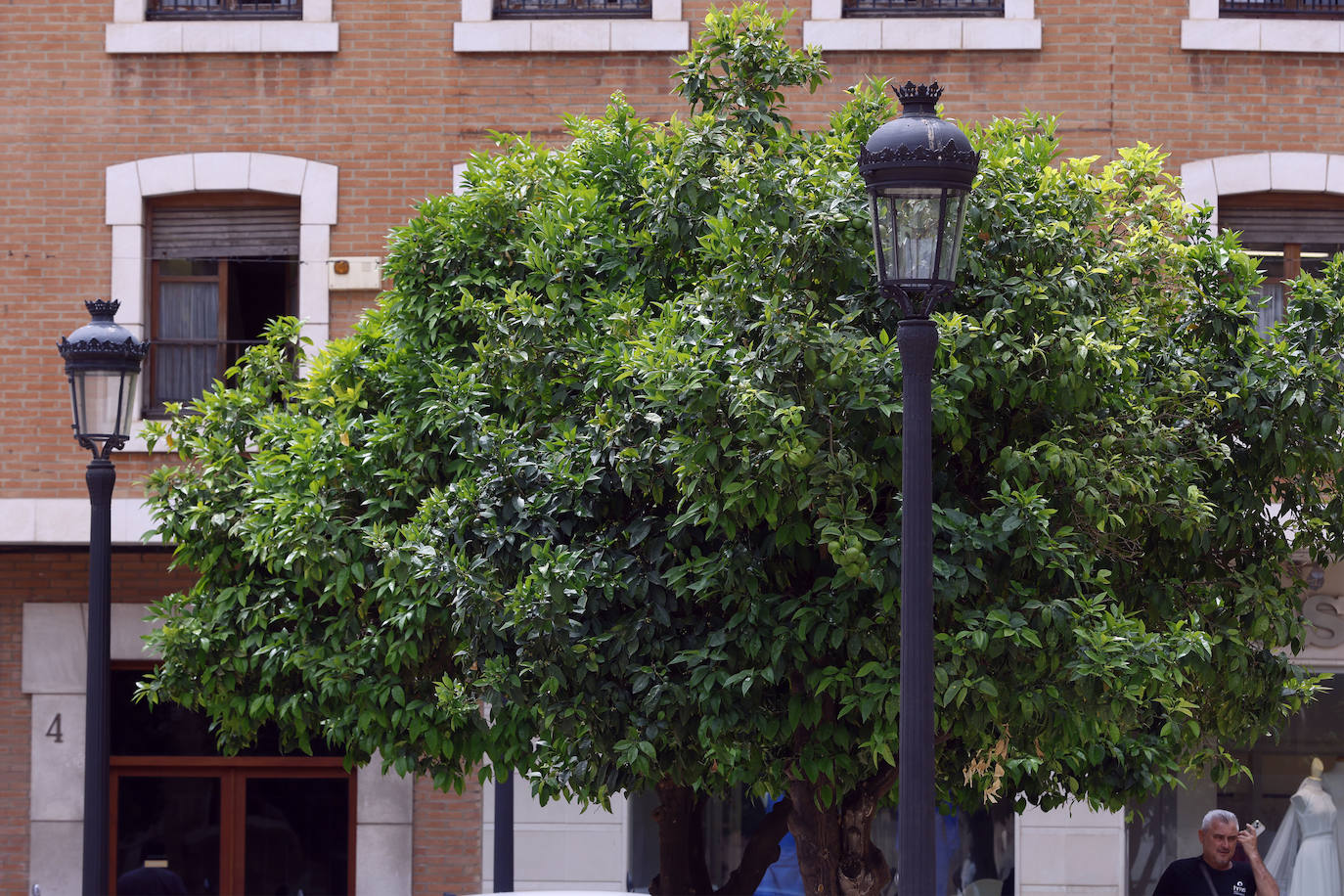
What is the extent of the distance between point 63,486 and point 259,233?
8.85 ft

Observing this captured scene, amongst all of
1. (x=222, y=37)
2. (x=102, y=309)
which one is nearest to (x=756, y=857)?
(x=102, y=309)

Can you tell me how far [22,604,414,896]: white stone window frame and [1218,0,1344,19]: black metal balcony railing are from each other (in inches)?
376

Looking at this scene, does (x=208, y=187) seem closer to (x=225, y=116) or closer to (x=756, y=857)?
(x=225, y=116)

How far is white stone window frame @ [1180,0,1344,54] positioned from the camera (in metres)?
13.4

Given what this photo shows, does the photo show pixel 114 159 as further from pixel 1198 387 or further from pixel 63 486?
pixel 1198 387

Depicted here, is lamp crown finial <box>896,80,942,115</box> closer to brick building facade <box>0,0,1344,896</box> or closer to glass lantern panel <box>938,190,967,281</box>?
glass lantern panel <box>938,190,967,281</box>

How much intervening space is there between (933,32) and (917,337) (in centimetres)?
802

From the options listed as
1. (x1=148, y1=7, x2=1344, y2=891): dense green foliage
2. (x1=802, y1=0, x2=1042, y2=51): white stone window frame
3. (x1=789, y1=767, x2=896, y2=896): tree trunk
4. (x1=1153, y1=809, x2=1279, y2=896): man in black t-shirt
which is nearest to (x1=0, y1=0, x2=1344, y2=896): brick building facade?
(x1=802, y1=0, x2=1042, y2=51): white stone window frame

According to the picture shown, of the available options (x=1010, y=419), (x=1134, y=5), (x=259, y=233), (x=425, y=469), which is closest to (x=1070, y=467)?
(x=1010, y=419)

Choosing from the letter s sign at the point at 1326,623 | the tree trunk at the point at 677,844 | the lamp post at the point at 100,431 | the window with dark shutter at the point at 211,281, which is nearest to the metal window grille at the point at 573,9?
the window with dark shutter at the point at 211,281

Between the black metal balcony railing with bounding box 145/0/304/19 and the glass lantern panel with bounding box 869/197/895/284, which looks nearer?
the glass lantern panel with bounding box 869/197/895/284

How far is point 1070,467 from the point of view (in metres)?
6.97

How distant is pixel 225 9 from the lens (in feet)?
→ 46.0

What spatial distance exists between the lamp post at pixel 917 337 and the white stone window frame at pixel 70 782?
8.45 meters
